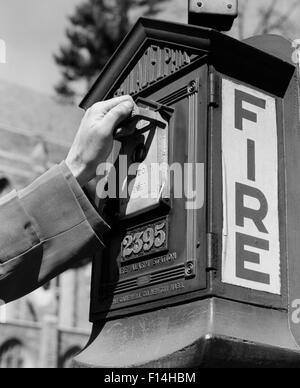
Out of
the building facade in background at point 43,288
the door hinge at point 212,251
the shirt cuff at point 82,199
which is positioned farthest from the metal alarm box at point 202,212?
the building facade in background at point 43,288

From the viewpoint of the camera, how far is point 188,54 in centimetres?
203

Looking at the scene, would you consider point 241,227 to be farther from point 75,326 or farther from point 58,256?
point 75,326

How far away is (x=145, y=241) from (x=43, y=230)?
0.43 metres

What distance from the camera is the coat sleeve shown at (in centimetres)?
162

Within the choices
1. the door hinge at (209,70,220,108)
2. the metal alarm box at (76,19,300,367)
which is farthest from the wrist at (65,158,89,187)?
the door hinge at (209,70,220,108)

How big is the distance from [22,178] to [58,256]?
556 inches

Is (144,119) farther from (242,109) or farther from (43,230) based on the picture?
(43,230)

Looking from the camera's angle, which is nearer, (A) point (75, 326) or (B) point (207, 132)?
(B) point (207, 132)

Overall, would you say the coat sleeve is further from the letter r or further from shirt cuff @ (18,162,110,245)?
the letter r

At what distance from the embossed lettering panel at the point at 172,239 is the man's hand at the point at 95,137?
168 millimetres

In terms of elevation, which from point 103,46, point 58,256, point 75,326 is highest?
point 103,46

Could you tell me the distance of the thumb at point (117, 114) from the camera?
1847 millimetres

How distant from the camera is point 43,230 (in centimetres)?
165

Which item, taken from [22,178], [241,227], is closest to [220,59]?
[241,227]
